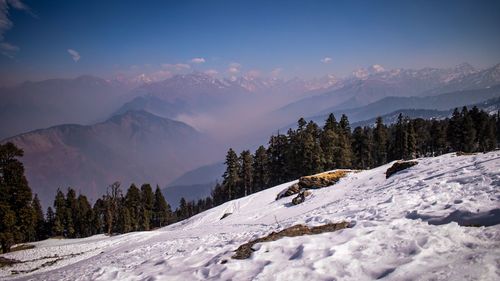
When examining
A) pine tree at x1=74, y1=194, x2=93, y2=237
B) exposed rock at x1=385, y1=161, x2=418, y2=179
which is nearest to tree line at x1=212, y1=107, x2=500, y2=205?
exposed rock at x1=385, y1=161, x2=418, y2=179

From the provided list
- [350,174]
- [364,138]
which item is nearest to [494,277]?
[350,174]

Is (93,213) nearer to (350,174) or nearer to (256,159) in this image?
(256,159)

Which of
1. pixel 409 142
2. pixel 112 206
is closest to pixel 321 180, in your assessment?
pixel 409 142

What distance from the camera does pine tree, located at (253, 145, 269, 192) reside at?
70688mm

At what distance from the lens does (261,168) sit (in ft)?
235

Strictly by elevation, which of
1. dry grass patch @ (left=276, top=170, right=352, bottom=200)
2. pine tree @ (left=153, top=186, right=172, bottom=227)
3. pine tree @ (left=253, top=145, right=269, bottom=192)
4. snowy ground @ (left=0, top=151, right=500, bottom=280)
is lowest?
pine tree @ (left=153, top=186, right=172, bottom=227)

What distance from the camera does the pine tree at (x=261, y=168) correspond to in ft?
232

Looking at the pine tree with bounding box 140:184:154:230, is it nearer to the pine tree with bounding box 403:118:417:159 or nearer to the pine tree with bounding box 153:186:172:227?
the pine tree with bounding box 153:186:172:227

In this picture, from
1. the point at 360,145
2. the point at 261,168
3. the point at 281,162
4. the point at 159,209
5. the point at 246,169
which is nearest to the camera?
the point at 281,162

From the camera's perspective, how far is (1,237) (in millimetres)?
32625

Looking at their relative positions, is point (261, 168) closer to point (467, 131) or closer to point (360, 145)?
point (360, 145)

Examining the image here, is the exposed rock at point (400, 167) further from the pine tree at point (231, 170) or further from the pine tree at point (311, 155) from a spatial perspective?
the pine tree at point (231, 170)

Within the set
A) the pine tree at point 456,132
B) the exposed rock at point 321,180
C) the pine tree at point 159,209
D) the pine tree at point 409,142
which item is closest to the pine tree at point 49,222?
the pine tree at point 159,209

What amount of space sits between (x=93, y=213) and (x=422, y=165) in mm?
73302
